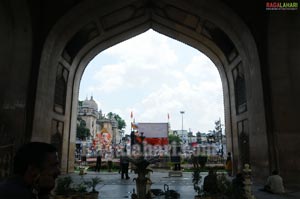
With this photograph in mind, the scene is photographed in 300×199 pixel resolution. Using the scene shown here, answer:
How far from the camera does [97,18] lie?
1498cm

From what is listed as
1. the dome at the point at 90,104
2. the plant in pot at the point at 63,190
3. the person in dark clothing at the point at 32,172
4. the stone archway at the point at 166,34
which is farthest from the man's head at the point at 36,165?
the dome at the point at 90,104

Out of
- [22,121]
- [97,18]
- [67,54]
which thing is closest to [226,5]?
[97,18]

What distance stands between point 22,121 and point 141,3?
9.16m

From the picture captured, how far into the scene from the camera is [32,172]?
1.54m

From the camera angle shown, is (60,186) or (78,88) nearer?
(60,186)

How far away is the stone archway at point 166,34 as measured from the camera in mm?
12789

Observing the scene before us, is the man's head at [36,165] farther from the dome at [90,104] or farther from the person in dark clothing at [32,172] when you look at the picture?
the dome at [90,104]

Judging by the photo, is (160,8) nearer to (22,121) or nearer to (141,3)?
(141,3)

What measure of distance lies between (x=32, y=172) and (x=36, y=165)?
4 cm

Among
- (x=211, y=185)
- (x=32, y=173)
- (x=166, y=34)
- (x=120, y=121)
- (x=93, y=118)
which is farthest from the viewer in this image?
(x=120, y=121)

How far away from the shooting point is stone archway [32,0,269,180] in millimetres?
12789

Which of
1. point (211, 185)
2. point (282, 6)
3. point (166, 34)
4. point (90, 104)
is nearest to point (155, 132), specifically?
point (166, 34)

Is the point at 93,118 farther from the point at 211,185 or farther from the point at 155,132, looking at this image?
the point at 211,185

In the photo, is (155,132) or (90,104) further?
(90,104)
